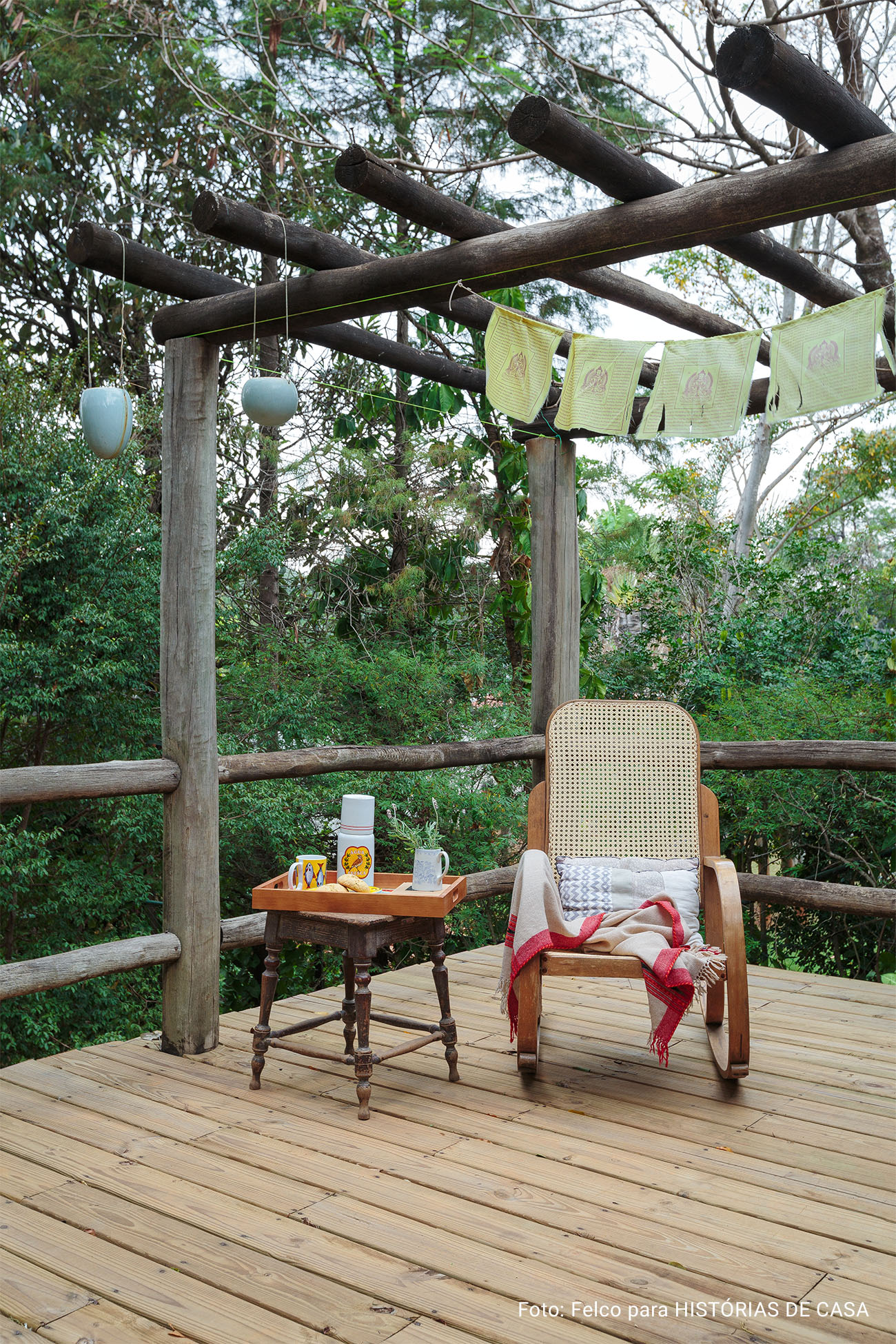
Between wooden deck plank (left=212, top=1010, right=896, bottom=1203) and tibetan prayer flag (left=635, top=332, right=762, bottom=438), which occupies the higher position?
tibetan prayer flag (left=635, top=332, right=762, bottom=438)

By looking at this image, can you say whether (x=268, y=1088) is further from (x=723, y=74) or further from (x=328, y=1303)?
(x=723, y=74)

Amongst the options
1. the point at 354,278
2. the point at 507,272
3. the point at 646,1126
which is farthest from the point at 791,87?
the point at 646,1126

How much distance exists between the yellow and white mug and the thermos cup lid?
0.14 m

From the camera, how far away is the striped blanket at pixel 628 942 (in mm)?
2748

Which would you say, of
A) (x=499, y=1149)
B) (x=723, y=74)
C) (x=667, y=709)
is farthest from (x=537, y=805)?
(x=723, y=74)

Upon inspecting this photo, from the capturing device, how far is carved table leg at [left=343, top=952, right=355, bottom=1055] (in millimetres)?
3033

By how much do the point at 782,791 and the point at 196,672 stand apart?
279 cm

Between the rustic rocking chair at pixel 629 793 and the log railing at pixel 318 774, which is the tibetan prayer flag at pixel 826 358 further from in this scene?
the log railing at pixel 318 774

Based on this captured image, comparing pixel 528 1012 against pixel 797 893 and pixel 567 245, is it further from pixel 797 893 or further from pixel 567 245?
pixel 567 245

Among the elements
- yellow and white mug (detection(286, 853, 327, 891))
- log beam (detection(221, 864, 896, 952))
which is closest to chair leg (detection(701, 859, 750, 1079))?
log beam (detection(221, 864, 896, 952))

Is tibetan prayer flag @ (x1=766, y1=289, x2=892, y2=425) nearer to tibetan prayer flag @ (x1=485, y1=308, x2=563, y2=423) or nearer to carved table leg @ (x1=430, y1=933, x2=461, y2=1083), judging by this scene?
tibetan prayer flag @ (x1=485, y1=308, x2=563, y2=423)

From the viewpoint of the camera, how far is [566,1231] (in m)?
2.09

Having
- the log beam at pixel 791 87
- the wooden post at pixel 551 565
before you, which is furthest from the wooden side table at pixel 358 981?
the log beam at pixel 791 87

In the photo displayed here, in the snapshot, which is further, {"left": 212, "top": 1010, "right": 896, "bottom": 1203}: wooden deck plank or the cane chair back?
the cane chair back
